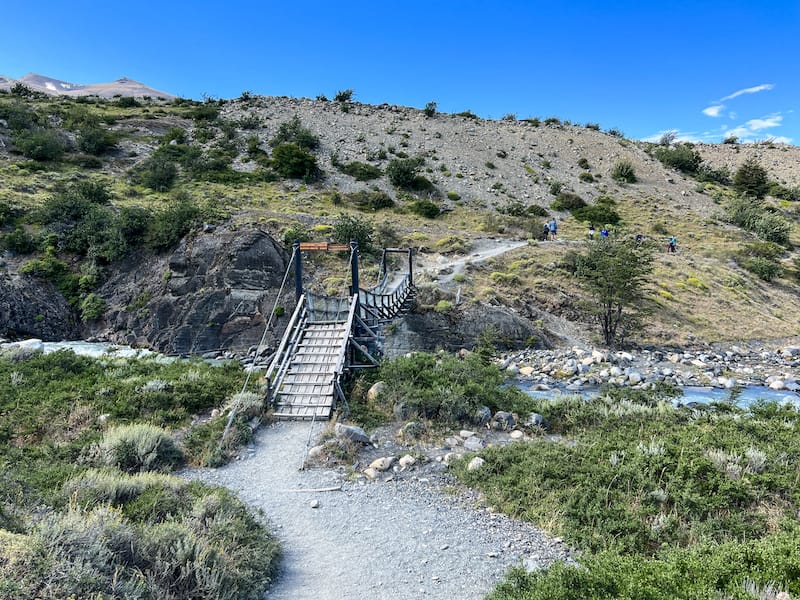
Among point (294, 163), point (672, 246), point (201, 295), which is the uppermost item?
point (294, 163)

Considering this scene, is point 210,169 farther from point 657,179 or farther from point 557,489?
point 657,179

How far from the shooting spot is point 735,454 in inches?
263

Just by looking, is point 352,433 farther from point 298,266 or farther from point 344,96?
point 344,96

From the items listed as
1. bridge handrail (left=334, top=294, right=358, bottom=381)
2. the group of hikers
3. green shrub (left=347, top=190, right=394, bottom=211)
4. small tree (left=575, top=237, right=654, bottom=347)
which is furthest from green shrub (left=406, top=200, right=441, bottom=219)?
bridge handrail (left=334, top=294, right=358, bottom=381)

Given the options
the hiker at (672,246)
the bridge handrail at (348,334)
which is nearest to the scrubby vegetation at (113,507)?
the bridge handrail at (348,334)

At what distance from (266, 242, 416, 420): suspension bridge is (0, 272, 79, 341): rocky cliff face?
12653mm

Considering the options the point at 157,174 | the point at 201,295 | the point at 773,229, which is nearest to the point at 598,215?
the point at 773,229

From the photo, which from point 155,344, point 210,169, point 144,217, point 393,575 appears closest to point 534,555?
point 393,575

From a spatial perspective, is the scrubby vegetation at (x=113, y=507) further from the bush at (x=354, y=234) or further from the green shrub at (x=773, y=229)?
the green shrub at (x=773, y=229)

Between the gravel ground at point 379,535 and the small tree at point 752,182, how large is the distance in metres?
54.7

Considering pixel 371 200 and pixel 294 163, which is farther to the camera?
pixel 294 163

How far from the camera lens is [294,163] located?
37.6m

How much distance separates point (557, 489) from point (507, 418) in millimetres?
3063

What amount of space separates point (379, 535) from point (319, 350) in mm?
6006
